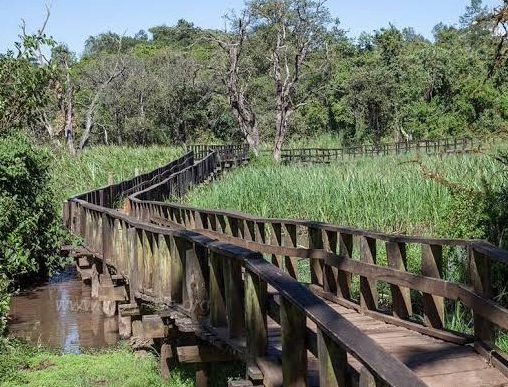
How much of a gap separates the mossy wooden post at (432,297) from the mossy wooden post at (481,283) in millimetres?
772

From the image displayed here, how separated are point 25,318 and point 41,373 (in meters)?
4.21

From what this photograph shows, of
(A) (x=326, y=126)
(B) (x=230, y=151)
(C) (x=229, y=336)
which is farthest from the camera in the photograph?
(A) (x=326, y=126)

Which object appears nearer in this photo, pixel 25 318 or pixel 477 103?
pixel 25 318

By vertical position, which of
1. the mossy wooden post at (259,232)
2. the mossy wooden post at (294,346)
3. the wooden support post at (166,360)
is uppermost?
the mossy wooden post at (294,346)

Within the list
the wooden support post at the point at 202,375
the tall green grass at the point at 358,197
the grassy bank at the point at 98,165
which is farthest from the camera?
the grassy bank at the point at 98,165

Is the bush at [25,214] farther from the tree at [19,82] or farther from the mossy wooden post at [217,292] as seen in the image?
the mossy wooden post at [217,292]

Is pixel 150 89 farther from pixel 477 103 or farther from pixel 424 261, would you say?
pixel 424 261

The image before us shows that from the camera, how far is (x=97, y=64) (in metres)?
64.4

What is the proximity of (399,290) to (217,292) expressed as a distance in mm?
1696

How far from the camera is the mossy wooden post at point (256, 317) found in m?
4.80

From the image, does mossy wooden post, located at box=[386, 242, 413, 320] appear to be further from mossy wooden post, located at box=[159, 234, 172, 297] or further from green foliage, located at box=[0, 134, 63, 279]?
green foliage, located at box=[0, 134, 63, 279]

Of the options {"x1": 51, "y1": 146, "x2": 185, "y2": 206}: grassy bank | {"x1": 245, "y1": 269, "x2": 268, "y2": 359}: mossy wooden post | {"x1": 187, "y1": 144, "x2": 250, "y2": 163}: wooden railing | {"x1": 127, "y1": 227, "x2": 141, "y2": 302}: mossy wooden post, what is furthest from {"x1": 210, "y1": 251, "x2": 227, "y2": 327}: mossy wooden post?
{"x1": 187, "y1": 144, "x2": 250, "y2": 163}: wooden railing

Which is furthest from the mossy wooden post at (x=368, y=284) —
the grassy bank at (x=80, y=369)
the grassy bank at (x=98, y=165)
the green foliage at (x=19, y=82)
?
the grassy bank at (x=98, y=165)

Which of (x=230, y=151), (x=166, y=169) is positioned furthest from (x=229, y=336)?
(x=230, y=151)
